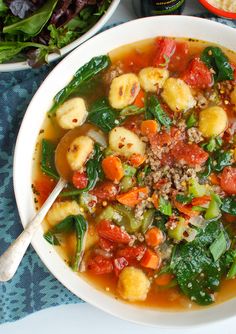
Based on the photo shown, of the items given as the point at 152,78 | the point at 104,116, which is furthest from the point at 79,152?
the point at 152,78

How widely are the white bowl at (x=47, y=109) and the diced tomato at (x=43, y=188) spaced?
47 millimetres

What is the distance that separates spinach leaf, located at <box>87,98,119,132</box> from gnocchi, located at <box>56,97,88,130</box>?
0.06 meters

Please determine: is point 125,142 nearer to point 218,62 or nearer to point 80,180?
point 80,180

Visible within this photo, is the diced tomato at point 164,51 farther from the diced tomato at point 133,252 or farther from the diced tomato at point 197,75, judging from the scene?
the diced tomato at point 133,252

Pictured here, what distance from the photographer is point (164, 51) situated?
3.46 metres

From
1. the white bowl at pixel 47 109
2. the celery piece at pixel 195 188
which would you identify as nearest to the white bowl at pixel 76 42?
the white bowl at pixel 47 109

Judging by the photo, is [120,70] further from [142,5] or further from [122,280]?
[122,280]

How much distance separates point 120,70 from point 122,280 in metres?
1.24

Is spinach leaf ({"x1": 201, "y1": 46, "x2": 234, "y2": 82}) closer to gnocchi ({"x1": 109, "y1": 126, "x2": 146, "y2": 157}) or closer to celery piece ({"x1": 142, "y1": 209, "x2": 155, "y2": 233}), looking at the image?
gnocchi ({"x1": 109, "y1": 126, "x2": 146, "y2": 157})

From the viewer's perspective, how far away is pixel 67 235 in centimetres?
346

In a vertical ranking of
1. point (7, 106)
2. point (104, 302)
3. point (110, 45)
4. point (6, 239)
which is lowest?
point (104, 302)

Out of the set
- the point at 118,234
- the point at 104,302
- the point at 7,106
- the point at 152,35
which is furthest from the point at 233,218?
the point at 7,106

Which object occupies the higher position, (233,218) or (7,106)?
(7,106)

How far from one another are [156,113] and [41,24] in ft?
2.69
